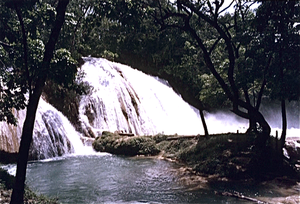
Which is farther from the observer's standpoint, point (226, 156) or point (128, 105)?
point (128, 105)

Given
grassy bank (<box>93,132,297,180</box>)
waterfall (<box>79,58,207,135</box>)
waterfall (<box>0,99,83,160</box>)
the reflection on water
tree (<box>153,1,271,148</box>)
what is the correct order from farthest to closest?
1. waterfall (<box>79,58,207,135</box>)
2. waterfall (<box>0,99,83,160</box>)
3. tree (<box>153,1,271,148</box>)
4. grassy bank (<box>93,132,297,180</box>)
5. the reflection on water

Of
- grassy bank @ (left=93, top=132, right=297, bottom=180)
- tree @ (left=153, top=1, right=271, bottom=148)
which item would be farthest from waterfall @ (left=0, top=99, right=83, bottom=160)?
tree @ (left=153, top=1, right=271, bottom=148)

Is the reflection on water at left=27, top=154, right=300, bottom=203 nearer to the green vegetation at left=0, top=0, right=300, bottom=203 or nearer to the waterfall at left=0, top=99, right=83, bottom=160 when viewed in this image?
the waterfall at left=0, top=99, right=83, bottom=160

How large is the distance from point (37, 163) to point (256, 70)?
366 inches

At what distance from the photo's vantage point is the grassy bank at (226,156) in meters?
10.4

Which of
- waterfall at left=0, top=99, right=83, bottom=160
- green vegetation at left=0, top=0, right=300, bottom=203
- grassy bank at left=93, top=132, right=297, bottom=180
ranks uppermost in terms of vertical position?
green vegetation at left=0, top=0, right=300, bottom=203

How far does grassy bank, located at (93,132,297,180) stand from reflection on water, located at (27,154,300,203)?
769mm

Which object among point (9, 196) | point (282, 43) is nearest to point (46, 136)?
point (9, 196)

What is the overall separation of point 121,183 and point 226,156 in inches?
149

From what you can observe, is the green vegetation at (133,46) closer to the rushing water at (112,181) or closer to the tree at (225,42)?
the tree at (225,42)

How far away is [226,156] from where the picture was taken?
1104 centimetres

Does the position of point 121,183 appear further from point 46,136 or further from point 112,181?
point 46,136

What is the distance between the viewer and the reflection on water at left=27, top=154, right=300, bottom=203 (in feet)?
26.7

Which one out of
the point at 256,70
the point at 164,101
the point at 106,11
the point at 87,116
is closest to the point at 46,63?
the point at 106,11
